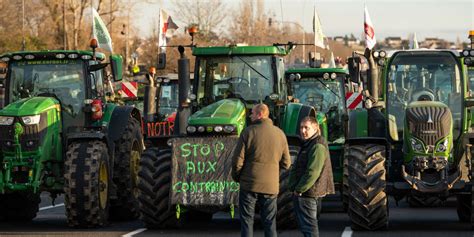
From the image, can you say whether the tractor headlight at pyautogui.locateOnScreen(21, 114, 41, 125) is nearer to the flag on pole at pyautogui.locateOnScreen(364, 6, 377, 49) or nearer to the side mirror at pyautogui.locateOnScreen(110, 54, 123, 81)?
the side mirror at pyautogui.locateOnScreen(110, 54, 123, 81)

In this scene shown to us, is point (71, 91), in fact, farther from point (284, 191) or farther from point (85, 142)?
point (284, 191)

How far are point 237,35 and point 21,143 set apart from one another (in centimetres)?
5973

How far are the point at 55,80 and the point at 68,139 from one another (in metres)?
1.60

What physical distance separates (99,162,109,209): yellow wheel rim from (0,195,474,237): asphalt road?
411 mm

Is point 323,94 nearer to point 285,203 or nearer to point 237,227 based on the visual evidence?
point 237,227

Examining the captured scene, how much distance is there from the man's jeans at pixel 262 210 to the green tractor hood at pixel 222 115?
11.6ft

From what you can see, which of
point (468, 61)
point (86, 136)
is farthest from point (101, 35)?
point (468, 61)

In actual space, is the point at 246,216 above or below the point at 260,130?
below

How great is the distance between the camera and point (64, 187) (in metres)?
19.8

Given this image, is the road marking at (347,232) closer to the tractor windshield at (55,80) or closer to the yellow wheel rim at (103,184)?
the yellow wheel rim at (103,184)

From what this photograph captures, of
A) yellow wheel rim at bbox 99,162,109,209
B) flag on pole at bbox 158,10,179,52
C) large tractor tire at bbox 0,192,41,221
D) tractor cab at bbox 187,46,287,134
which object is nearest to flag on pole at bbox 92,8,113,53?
flag on pole at bbox 158,10,179,52

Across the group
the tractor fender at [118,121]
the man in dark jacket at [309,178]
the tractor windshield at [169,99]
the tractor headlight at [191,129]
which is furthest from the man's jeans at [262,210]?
the tractor windshield at [169,99]

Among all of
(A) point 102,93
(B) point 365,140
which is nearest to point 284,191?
(B) point 365,140

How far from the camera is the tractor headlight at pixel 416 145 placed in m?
19.3
